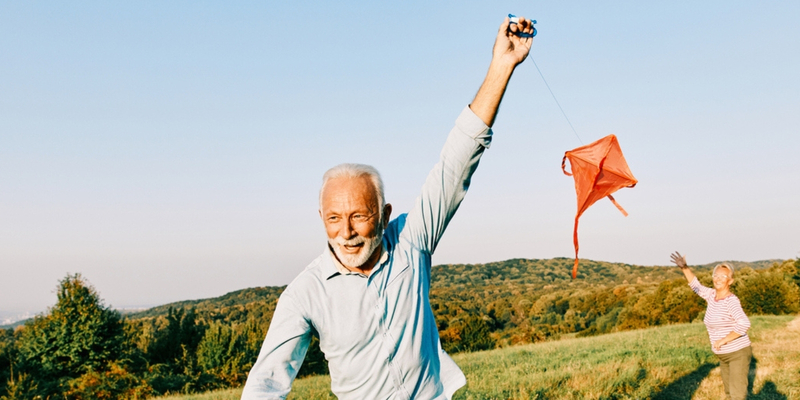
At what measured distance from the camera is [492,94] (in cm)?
241

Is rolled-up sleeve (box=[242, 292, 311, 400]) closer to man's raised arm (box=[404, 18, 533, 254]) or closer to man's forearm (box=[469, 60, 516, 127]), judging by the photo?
man's raised arm (box=[404, 18, 533, 254])

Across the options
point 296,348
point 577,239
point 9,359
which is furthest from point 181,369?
point 296,348

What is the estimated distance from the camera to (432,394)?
8.08ft

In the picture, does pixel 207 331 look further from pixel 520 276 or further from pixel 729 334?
pixel 520 276

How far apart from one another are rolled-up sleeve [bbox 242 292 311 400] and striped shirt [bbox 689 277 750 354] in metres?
7.16

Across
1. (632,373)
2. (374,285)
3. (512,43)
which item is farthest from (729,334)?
(374,285)

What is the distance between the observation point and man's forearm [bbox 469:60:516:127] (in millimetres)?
2402

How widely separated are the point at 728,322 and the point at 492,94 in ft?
23.1

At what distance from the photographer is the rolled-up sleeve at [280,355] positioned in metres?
2.10

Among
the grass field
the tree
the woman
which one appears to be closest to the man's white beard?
the grass field

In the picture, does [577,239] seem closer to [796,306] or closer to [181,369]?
[181,369]

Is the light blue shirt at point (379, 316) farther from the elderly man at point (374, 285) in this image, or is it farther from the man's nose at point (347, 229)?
the man's nose at point (347, 229)

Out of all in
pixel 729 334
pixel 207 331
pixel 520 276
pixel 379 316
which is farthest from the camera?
pixel 520 276

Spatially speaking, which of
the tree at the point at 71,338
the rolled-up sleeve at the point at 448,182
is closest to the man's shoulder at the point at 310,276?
the rolled-up sleeve at the point at 448,182
